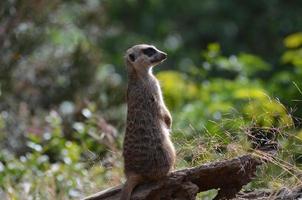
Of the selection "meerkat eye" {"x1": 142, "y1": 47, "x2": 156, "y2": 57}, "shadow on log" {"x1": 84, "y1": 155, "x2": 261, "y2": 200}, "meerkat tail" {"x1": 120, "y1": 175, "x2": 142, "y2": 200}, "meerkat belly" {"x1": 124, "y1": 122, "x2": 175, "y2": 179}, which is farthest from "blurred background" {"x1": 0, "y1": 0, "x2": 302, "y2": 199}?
"meerkat eye" {"x1": 142, "y1": 47, "x2": 156, "y2": 57}

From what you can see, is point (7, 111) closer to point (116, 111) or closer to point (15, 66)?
point (15, 66)

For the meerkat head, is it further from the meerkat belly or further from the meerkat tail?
the meerkat tail

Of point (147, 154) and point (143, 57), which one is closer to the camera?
point (147, 154)

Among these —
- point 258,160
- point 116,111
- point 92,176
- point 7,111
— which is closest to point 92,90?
point 116,111

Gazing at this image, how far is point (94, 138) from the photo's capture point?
27.9ft

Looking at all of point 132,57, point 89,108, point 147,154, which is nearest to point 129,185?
point 147,154

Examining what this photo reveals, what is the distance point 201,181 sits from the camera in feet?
19.7

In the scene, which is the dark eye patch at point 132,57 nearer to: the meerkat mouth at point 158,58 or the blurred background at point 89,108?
the meerkat mouth at point 158,58

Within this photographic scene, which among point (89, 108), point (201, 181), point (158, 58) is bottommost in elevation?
point (201, 181)

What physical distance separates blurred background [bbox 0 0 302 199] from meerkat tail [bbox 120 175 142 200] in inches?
16.0

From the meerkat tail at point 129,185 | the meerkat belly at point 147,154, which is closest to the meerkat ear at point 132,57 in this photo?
the meerkat belly at point 147,154

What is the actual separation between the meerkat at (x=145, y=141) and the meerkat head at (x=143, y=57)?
257 mm

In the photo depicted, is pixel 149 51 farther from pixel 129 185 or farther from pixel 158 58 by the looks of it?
pixel 129 185

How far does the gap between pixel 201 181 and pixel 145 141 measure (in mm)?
404
